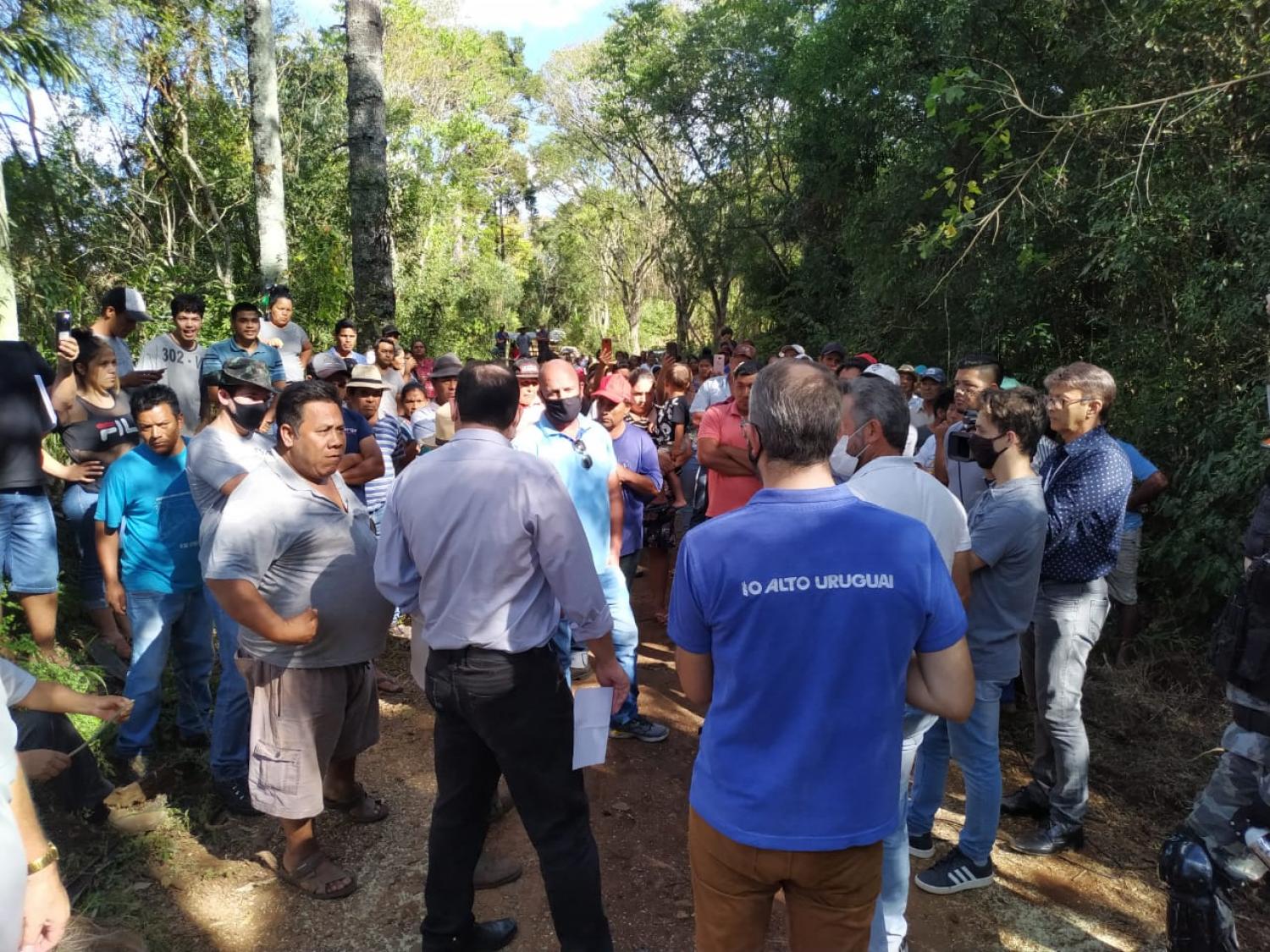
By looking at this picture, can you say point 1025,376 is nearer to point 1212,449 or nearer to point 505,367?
point 1212,449

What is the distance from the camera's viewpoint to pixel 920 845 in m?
3.49

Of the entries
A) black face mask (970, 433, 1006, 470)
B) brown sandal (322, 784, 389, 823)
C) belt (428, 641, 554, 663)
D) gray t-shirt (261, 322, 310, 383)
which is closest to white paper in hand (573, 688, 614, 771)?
belt (428, 641, 554, 663)

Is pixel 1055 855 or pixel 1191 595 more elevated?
pixel 1191 595

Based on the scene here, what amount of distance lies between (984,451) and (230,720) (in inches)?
143

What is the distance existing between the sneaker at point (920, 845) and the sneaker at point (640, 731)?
4.95 ft

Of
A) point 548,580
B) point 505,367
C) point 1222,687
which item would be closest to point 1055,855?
point 1222,687

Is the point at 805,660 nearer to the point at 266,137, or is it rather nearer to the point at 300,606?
the point at 300,606

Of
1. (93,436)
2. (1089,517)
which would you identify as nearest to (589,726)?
(1089,517)

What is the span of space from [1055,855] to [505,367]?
328 centimetres

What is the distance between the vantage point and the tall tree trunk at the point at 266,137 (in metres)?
8.19

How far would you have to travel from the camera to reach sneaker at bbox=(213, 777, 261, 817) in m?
3.74

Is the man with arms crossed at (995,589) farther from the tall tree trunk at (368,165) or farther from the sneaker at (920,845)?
the tall tree trunk at (368,165)

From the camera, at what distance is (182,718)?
418 cm

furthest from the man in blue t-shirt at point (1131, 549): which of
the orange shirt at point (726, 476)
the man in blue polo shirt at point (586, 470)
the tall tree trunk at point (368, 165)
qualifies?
the tall tree trunk at point (368, 165)
